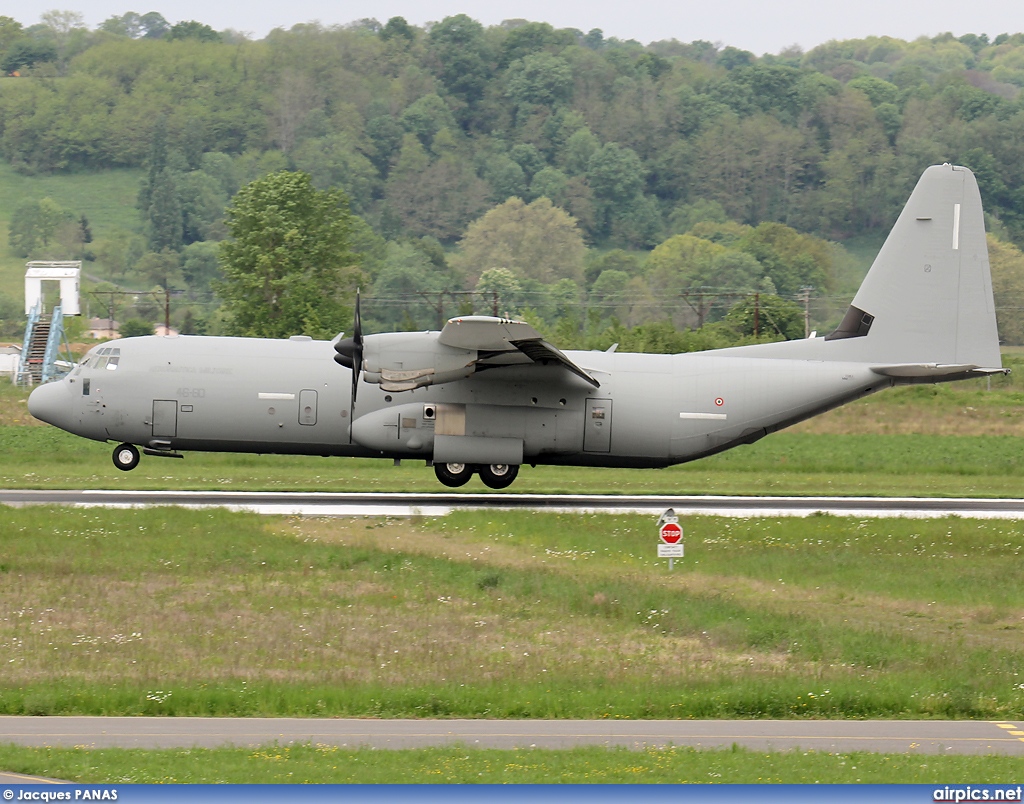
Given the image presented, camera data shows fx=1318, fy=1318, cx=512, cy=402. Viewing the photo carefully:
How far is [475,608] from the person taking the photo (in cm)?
2131

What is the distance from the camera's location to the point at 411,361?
96.9 feet

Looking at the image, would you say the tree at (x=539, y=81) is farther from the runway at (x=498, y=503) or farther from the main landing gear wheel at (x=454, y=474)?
the main landing gear wheel at (x=454, y=474)

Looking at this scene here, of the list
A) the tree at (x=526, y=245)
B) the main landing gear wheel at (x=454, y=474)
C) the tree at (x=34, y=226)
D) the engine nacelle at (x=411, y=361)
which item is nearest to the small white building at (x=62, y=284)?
the tree at (x=526, y=245)

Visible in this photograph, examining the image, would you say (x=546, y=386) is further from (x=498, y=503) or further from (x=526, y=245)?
(x=526, y=245)

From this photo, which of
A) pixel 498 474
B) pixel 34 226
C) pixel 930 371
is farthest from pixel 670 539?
pixel 34 226

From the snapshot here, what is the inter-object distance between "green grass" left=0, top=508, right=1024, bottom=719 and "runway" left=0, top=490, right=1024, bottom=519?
5.85 ft

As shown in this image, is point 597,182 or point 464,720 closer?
point 464,720

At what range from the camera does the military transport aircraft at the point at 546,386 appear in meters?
30.8

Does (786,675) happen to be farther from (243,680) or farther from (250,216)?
(250,216)

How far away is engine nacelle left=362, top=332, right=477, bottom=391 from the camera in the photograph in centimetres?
2930

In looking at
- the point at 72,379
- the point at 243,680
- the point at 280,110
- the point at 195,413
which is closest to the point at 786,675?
the point at 243,680

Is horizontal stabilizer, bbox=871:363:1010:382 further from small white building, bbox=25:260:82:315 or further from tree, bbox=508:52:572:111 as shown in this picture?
tree, bbox=508:52:572:111

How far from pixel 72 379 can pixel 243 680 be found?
1770cm

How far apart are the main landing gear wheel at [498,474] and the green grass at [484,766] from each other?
62.6ft
